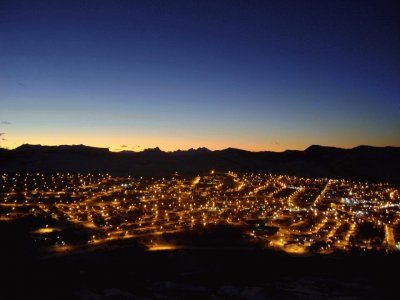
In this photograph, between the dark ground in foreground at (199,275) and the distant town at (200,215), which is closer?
the dark ground in foreground at (199,275)

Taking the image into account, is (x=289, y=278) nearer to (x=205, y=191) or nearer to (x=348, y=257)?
(x=348, y=257)

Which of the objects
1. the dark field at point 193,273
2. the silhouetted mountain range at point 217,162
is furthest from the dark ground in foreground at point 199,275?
the silhouetted mountain range at point 217,162

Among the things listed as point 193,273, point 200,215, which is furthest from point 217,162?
point 193,273

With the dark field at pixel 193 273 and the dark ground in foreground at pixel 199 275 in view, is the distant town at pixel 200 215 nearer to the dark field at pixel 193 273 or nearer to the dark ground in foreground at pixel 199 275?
the dark field at pixel 193 273

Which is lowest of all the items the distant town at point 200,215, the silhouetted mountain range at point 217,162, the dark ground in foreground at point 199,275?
the dark ground in foreground at point 199,275

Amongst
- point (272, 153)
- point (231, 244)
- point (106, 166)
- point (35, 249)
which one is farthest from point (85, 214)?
point (272, 153)

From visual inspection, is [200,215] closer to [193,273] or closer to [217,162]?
[193,273]
